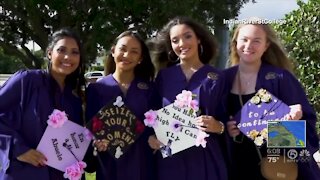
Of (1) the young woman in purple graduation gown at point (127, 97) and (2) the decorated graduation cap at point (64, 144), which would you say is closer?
(2) the decorated graduation cap at point (64, 144)

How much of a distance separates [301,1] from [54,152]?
153 inches

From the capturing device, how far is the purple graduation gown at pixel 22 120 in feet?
12.3

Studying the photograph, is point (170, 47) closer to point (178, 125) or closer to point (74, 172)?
point (178, 125)

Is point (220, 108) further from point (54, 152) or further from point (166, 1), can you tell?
point (166, 1)

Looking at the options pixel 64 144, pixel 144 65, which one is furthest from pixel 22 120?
pixel 144 65

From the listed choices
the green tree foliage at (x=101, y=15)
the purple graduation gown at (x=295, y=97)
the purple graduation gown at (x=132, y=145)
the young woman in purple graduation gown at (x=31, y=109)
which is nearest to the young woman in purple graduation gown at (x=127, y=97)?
the purple graduation gown at (x=132, y=145)

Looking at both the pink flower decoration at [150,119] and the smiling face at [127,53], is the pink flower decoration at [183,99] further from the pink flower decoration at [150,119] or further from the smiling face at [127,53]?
the smiling face at [127,53]

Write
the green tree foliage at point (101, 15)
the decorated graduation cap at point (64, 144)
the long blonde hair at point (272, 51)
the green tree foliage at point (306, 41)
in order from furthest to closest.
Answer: the green tree foliage at point (101, 15)
the green tree foliage at point (306, 41)
the long blonde hair at point (272, 51)
the decorated graduation cap at point (64, 144)

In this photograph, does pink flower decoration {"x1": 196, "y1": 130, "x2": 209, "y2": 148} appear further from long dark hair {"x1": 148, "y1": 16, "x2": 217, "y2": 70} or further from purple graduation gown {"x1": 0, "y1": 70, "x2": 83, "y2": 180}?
purple graduation gown {"x1": 0, "y1": 70, "x2": 83, "y2": 180}

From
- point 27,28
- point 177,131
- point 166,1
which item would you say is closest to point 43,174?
point 177,131

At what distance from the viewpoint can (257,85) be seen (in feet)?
12.4

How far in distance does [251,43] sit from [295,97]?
1.57ft

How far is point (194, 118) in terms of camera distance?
375 cm

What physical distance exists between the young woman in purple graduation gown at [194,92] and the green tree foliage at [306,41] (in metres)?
2.41
